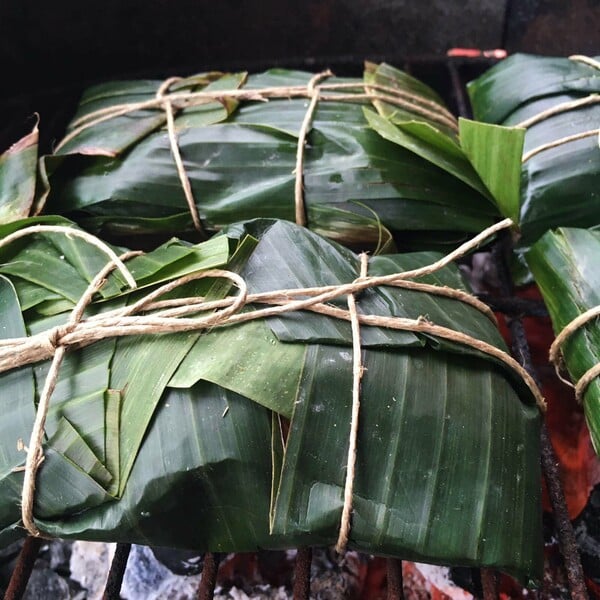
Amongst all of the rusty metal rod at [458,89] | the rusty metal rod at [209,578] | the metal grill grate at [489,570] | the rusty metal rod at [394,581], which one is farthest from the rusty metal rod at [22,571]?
the rusty metal rod at [458,89]

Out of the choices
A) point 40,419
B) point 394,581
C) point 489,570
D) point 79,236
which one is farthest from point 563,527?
point 79,236

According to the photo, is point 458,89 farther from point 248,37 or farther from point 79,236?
point 79,236

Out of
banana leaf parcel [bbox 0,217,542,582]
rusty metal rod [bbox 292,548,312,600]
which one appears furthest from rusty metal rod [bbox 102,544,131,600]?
rusty metal rod [bbox 292,548,312,600]

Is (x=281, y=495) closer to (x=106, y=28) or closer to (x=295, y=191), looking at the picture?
(x=295, y=191)

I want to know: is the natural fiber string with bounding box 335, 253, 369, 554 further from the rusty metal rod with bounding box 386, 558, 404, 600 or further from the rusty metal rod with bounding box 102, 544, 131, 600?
the rusty metal rod with bounding box 102, 544, 131, 600

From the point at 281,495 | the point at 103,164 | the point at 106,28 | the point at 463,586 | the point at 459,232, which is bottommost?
the point at 463,586

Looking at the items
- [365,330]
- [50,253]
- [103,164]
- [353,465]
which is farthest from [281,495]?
[103,164]
